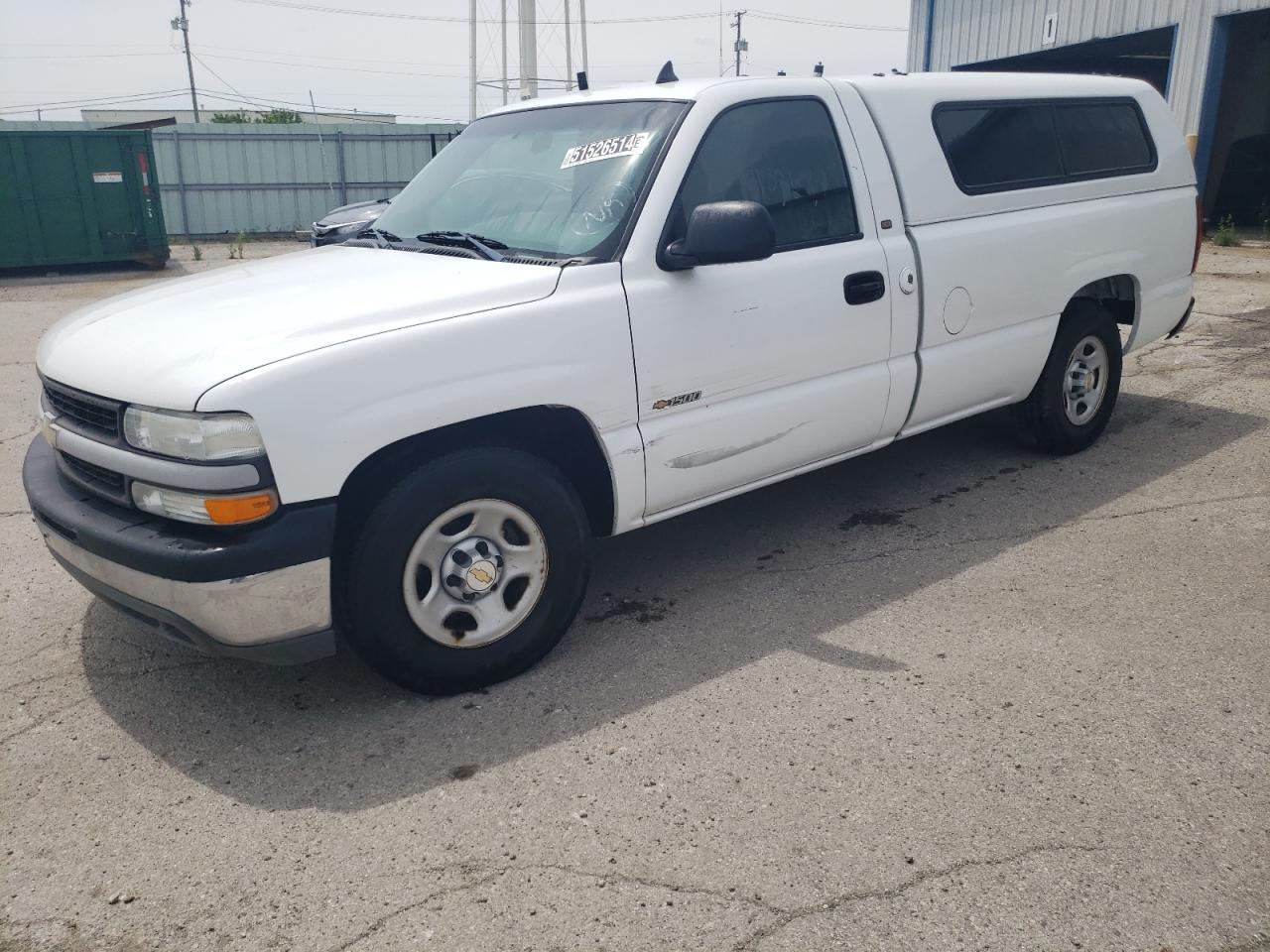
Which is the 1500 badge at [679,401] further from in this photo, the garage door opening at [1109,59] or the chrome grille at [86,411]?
the garage door opening at [1109,59]

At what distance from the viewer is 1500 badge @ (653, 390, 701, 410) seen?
146 inches

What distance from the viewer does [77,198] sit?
16156 mm

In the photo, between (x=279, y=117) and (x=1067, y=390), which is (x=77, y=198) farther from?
(x=279, y=117)

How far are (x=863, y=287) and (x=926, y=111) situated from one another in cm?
100

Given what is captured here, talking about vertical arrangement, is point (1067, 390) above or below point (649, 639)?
above

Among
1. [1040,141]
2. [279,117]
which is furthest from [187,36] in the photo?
[1040,141]

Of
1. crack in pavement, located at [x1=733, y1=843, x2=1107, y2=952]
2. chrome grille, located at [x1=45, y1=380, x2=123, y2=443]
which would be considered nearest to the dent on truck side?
chrome grille, located at [x1=45, y1=380, x2=123, y2=443]

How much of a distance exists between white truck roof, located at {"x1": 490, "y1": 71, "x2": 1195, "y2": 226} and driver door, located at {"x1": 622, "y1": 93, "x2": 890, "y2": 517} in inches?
9.6

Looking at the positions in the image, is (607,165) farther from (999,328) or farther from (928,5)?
(928,5)

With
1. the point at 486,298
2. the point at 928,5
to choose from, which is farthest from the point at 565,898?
the point at 928,5

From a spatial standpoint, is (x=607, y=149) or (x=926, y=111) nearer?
(x=607, y=149)

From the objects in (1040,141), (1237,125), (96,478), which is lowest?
(96,478)

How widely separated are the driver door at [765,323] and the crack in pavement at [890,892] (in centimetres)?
162

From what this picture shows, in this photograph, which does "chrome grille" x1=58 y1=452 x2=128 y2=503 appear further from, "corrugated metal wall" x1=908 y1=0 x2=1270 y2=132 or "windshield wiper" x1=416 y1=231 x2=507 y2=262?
"corrugated metal wall" x1=908 y1=0 x2=1270 y2=132
